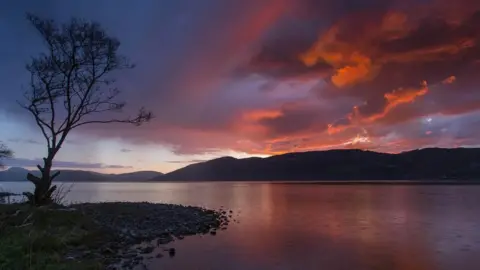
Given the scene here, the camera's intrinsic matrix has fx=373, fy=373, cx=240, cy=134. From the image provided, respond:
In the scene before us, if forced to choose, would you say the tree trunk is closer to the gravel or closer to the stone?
the gravel

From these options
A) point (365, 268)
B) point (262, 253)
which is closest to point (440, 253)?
point (365, 268)

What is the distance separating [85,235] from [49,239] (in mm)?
3957

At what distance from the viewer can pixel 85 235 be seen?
19688 millimetres

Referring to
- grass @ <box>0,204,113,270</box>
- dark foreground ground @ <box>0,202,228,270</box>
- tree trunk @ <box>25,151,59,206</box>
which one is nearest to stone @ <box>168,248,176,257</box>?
dark foreground ground @ <box>0,202,228,270</box>

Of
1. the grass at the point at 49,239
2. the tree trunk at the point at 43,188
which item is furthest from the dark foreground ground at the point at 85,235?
the tree trunk at the point at 43,188

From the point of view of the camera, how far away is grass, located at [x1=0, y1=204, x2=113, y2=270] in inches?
480

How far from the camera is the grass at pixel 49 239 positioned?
12.2m

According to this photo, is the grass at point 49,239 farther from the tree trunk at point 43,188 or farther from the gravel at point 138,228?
the tree trunk at point 43,188

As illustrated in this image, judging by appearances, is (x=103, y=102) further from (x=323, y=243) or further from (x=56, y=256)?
(x=323, y=243)

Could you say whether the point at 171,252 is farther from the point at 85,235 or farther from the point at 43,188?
the point at 43,188

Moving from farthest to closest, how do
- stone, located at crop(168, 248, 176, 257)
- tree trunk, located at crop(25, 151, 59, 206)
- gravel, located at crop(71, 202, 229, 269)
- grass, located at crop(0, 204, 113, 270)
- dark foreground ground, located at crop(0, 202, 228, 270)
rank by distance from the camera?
tree trunk, located at crop(25, 151, 59, 206) → stone, located at crop(168, 248, 176, 257) → gravel, located at crop(71, 202, 229, 269) → dark foreground ground, located at crop(0, 202, 228, 270) → grass, located at crop(0, 204, 113, 270)

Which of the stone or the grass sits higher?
the grass

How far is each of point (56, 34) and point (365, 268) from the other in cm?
2435

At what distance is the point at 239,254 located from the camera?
69.7 ft
